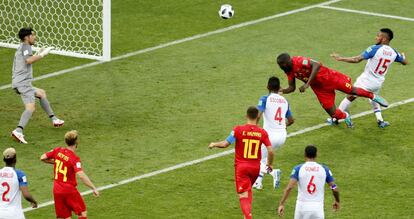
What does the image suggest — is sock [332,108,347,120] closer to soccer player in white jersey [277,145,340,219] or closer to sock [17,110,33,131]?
soccer player in white jersey [277,145,340,219]

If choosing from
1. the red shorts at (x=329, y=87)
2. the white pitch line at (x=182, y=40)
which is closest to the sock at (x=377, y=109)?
the red shorts at (x=329, y=87)

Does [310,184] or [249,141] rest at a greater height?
[249,141]

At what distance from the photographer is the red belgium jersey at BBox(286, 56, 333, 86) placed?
18891 mm

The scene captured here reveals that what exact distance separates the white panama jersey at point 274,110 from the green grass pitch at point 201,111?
1.10 meters

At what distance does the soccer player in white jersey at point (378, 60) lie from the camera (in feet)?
64.7

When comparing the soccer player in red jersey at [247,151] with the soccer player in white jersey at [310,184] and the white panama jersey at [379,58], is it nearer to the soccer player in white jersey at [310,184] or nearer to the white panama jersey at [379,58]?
the soccer player in white jersey at [310,184]

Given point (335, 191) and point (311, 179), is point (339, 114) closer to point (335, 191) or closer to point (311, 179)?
point (335, 191)

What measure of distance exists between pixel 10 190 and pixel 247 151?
11.4ft

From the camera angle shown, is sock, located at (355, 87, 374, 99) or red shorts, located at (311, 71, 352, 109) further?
sock, located at (355, 87, 374, 99)

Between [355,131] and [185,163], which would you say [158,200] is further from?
[355,131]

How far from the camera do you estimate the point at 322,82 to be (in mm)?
19266

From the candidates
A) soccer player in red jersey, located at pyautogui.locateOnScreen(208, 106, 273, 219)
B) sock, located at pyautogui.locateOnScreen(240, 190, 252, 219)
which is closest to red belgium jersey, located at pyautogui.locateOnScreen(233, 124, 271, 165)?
soccer player in red jersey, located at pyautogui.locateOnScreen(208, 106, 273, 219)

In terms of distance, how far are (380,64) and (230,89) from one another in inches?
137

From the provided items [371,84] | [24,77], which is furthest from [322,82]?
[24,77]
